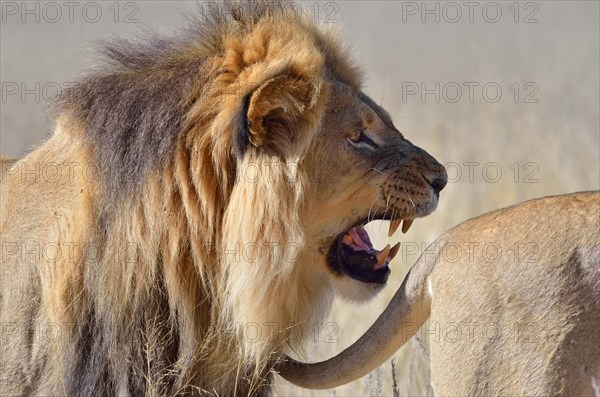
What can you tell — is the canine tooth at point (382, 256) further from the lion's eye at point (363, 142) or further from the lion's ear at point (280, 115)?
the lion's ear at point (280, 115)

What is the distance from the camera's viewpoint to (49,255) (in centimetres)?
364

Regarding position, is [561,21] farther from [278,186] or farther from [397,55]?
[278,186]

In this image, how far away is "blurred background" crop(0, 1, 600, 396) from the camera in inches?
219

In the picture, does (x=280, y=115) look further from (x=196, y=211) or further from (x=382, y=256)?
(x=382, y=256)

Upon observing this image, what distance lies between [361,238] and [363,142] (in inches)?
13.8

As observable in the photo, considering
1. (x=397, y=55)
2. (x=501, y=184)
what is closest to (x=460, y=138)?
(x=501, y=184)

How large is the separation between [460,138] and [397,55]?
10.8 m

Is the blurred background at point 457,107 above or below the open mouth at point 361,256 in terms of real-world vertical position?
above

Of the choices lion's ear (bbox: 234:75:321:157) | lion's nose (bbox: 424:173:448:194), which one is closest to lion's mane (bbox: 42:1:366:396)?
lion's ear (bbox: 234:75:321:157)

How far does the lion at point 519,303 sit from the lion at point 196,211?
0.52 meters

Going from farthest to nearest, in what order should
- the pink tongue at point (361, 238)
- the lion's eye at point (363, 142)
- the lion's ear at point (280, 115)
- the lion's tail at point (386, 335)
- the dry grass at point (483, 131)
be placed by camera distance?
the dry grass at point (483, 131) < the pink tongue at point (361, 238) < the lion's eye at point (363, 142) < the lion's ear at point (280, 115) < the lion's tail at point (386, 335)

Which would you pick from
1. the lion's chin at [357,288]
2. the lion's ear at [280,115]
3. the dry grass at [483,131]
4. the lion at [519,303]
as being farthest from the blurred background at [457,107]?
the lion at [519,303]

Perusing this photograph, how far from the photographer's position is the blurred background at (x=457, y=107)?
18.3 ft

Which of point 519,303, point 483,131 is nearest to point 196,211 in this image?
point 519,303
